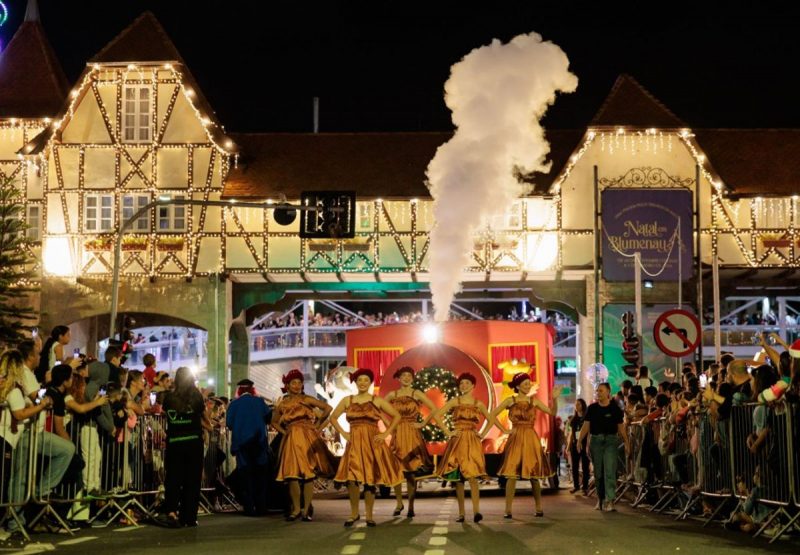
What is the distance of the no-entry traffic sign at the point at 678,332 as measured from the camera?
782 inches

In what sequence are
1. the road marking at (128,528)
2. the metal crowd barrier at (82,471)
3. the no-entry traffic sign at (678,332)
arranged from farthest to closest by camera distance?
1. the no-entry traffic sign at (678,332)
2. the road marking at (128,528)
3. the metal crowd barrier at (82,471)

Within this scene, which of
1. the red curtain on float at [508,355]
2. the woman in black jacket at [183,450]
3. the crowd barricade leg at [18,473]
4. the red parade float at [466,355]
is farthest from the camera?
the red curtain on float at [508,355]

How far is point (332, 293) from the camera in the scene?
143 ft

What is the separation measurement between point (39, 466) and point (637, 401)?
37.1 ft

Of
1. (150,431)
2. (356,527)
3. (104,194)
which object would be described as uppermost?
(104,194)

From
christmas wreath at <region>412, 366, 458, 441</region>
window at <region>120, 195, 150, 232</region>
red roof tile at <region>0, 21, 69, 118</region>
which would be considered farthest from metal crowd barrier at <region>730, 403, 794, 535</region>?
red roof tile at <region>0, 21, 69, 118</region>

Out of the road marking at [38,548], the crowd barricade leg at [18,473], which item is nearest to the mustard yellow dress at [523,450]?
the crowd barricade leg at [18,473]

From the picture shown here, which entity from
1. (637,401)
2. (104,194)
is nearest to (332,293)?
(104,194)

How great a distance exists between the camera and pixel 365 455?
1597cm

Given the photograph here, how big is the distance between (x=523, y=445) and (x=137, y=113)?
26.6m

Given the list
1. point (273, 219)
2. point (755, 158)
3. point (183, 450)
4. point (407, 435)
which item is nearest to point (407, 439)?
point (407, 435)

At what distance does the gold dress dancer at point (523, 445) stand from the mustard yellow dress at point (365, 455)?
6.04 feet

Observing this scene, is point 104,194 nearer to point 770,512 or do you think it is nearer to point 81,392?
point 81,392

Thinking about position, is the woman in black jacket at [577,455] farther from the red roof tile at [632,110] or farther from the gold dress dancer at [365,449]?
the red roof tile at [632,110]
